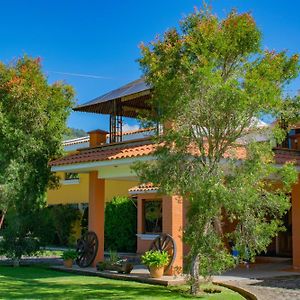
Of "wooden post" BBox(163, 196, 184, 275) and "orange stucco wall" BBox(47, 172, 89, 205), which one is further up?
"orange stucco wall" BBox(47, 172, 89, 205)

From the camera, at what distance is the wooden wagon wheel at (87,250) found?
61.8 feet

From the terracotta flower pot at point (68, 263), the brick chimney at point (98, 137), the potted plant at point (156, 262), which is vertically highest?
the brick chimney at point (98, 137)

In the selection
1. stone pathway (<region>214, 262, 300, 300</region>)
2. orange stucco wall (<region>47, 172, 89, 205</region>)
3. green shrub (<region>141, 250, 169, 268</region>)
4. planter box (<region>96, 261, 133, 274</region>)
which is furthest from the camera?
orange stucco wall (<region>47, 172, 89, 205</region>)

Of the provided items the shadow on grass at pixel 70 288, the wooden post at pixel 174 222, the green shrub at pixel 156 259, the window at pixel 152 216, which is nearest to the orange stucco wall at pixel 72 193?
the window at pixel 152 216

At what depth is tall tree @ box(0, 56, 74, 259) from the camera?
760 inches

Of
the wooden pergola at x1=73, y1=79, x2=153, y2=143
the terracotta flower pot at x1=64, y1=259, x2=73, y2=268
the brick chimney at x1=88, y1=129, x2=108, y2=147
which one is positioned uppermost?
the wooden pergola at x1=73, y1=79, x2=153, y2=143

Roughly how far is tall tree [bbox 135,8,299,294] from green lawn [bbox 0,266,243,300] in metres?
0.91

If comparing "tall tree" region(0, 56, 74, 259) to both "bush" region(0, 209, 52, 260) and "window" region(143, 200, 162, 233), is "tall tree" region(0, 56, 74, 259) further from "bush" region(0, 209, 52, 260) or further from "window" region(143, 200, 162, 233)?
"window" region(143, 200, 162, 233)

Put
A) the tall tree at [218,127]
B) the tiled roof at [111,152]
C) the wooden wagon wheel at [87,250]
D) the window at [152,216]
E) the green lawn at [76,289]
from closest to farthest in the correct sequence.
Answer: the tall tree at [218,127]
the green lawn at [76,289]
the tiled roof at [111,152]
the wooden wagon wheel at [87,250]
the window at [152,216]

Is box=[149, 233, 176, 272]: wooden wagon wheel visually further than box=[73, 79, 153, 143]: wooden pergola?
No

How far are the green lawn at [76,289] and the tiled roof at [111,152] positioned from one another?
142 inches

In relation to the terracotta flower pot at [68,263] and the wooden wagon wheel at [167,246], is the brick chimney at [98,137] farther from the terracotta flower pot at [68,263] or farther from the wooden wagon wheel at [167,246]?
the wooden wagon wheel at [167,246]

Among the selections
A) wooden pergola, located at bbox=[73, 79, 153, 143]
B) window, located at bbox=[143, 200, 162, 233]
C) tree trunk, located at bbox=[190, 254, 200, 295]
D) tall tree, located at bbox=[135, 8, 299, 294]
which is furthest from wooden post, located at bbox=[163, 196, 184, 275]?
window, located at bbox=[143, 200, 162, 233]

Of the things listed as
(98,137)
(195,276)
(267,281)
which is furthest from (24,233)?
(195,276)
